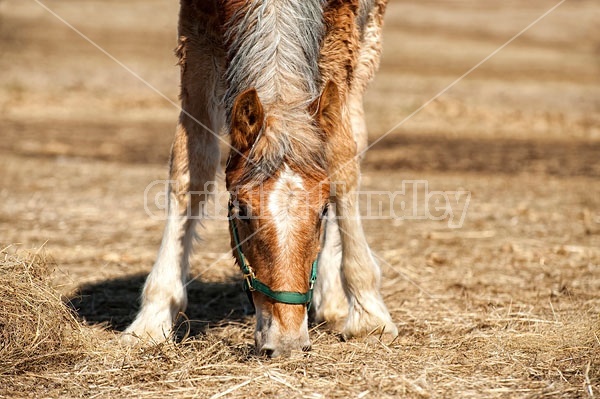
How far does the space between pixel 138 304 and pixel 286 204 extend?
244 centimetres

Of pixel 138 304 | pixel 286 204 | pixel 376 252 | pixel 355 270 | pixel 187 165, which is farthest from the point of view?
pixel 376 252

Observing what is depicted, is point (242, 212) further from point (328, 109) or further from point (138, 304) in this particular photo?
point (138, 304)

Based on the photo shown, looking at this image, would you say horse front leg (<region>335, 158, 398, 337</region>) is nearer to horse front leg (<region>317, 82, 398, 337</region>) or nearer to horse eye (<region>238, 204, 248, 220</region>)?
horse front leg (<region>317, 82, 398, 337</region>)

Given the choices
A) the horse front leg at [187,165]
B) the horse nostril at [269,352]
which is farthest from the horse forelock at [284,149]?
the horse front leg at [187,165]

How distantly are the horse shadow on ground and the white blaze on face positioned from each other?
1.47 m

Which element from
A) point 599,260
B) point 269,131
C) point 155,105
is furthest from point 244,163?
point 155,105

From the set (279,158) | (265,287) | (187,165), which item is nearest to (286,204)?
(279,158)

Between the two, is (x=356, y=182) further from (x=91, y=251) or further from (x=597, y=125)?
(x=597, y=125)

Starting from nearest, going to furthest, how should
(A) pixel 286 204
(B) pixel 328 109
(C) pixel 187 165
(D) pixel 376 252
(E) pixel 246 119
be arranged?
(A) pixel 286 204 < (E) pixel 246 119 < (B) pixel 328 109 < (C) pixel 187 165 < (D) pixel 376 252

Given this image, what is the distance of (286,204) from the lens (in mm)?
3631

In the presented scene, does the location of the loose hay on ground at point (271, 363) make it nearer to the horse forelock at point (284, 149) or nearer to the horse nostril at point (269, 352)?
the horse nostril at point (269, 352)

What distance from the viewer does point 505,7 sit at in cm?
3997

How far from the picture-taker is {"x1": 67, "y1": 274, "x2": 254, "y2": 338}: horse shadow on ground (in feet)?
16.7

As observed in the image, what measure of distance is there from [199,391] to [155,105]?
Result: 1508cm
